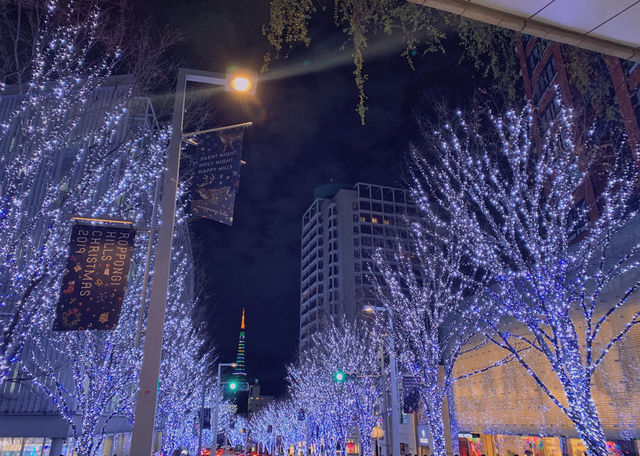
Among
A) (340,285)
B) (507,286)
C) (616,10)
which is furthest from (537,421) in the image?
(340,285)

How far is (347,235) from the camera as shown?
86.6 m

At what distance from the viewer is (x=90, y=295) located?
6281 millimetres

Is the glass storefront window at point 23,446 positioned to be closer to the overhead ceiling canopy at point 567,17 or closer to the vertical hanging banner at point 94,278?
the vertical hanging banner at point 94,278

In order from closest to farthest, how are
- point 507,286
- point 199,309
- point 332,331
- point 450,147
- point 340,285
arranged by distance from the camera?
point 507,286 → point 450,147 → point 332,331 → point 199,309 → point 340,285

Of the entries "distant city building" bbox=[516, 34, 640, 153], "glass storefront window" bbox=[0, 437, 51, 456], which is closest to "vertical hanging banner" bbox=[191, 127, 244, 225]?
"distant city building" bbox=[516, 34, 640, 153]

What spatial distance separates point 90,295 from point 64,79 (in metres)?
5.94

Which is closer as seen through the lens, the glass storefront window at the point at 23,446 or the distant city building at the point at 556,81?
the glass storefront window at the point at 23,446

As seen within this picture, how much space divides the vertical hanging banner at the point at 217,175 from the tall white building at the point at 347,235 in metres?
74.2

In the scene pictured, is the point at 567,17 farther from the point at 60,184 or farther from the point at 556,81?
the point at 556,81

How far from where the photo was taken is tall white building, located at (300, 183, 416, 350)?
85406 mm

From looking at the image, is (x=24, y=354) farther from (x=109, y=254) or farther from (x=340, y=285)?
(x=340, y=285)

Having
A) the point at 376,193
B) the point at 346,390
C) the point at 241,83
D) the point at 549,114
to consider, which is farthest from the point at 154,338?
the point at 376,193

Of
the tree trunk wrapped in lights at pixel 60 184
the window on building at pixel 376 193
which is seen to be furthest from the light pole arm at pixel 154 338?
the window on building at pixel 376 193

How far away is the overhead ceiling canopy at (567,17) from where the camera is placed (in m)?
4.27
